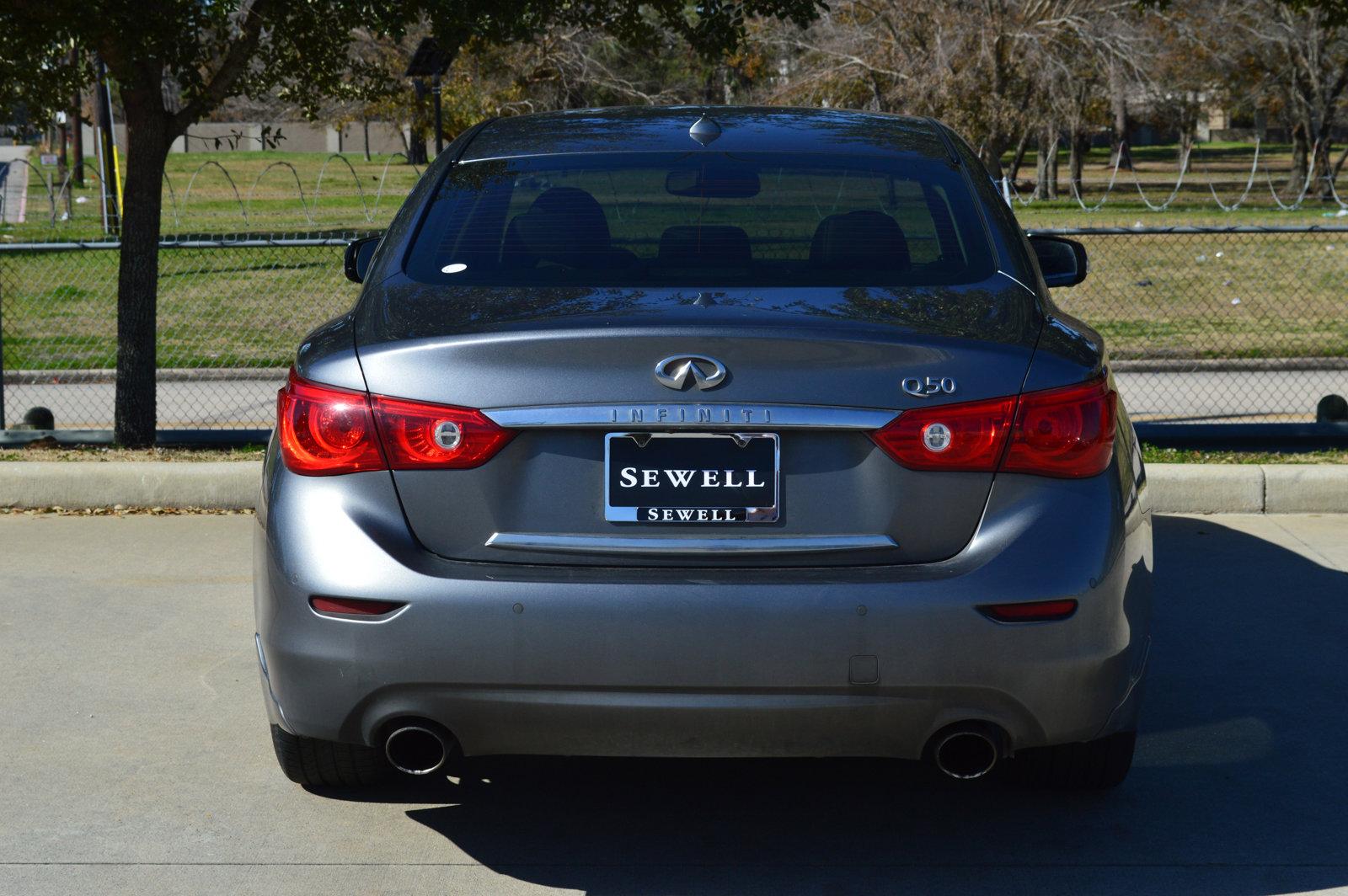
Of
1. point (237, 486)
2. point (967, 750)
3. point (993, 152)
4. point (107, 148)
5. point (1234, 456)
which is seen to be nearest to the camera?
point (967, 750)

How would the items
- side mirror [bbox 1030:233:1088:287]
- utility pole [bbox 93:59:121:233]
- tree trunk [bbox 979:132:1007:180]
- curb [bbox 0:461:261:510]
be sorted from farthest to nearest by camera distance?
tree trunk [bbox 979:132:1007:180], utility pole [bbox 93:59:121:233], curb [bbox 0:461:261:510], side mirror [bbox 1030:233:1088:287]

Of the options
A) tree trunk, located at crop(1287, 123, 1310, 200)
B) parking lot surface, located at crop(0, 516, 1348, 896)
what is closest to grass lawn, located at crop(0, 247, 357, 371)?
parking lot surface, located at crop(0, 516, 1348, 896)

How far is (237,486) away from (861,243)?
4457 millimetres

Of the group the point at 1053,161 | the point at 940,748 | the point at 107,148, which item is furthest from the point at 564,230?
the point at 1053,161

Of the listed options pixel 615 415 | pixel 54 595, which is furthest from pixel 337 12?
pixel 615 415

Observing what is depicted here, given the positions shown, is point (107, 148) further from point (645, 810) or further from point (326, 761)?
point (645, 810)

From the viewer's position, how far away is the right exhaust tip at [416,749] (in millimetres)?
3428

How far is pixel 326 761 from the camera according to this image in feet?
13.2

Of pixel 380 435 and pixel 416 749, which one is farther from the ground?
pixel 380 435

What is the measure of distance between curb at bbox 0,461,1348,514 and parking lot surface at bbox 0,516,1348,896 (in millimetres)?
1998

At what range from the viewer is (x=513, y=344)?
333 cm

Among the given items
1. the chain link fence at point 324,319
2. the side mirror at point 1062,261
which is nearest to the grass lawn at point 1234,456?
the chain link fence at point 324,319

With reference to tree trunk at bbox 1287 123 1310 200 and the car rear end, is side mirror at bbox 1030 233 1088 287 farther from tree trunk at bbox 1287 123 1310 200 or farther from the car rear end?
tree trunk at bbox 1287 123 1310 200

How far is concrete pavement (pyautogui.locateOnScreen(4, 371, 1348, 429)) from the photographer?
34.2 ft
